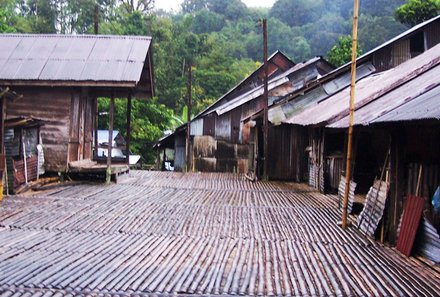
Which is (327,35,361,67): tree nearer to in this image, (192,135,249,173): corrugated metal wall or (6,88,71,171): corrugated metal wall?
(192,135,249,173): corrugated metal wall

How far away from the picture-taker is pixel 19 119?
1123 cm

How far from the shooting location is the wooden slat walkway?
4820 mm

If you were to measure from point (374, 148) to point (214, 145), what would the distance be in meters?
9.81

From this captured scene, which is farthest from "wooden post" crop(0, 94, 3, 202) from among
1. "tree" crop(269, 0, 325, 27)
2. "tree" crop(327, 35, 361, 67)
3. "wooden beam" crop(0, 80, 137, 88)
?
"tree" crop(269, 0, 325, 27)

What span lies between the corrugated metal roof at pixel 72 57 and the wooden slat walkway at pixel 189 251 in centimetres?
413

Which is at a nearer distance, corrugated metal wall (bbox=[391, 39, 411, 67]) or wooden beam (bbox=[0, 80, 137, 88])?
wooden beam (bbox=[0, 80, 137, 88])

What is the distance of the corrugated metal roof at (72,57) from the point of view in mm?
13289

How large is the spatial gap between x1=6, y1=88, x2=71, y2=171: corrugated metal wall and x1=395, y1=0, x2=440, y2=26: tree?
17148 mm

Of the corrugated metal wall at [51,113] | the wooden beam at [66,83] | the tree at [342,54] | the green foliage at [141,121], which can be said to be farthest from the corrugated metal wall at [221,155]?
the tree at [342,54]

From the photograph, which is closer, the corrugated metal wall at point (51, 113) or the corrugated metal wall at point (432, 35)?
the corrugated metal wall at point (51, 113)

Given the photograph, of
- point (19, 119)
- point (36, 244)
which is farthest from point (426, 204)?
point (19, 119)

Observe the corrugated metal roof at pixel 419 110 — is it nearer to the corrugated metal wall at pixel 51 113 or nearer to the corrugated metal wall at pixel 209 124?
the corrugated metal wall at pixel 51 113

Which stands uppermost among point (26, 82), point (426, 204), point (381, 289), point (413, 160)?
point (26, 82)

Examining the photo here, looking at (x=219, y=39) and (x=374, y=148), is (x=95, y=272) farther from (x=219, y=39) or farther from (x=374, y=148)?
(x=219, y=39)
